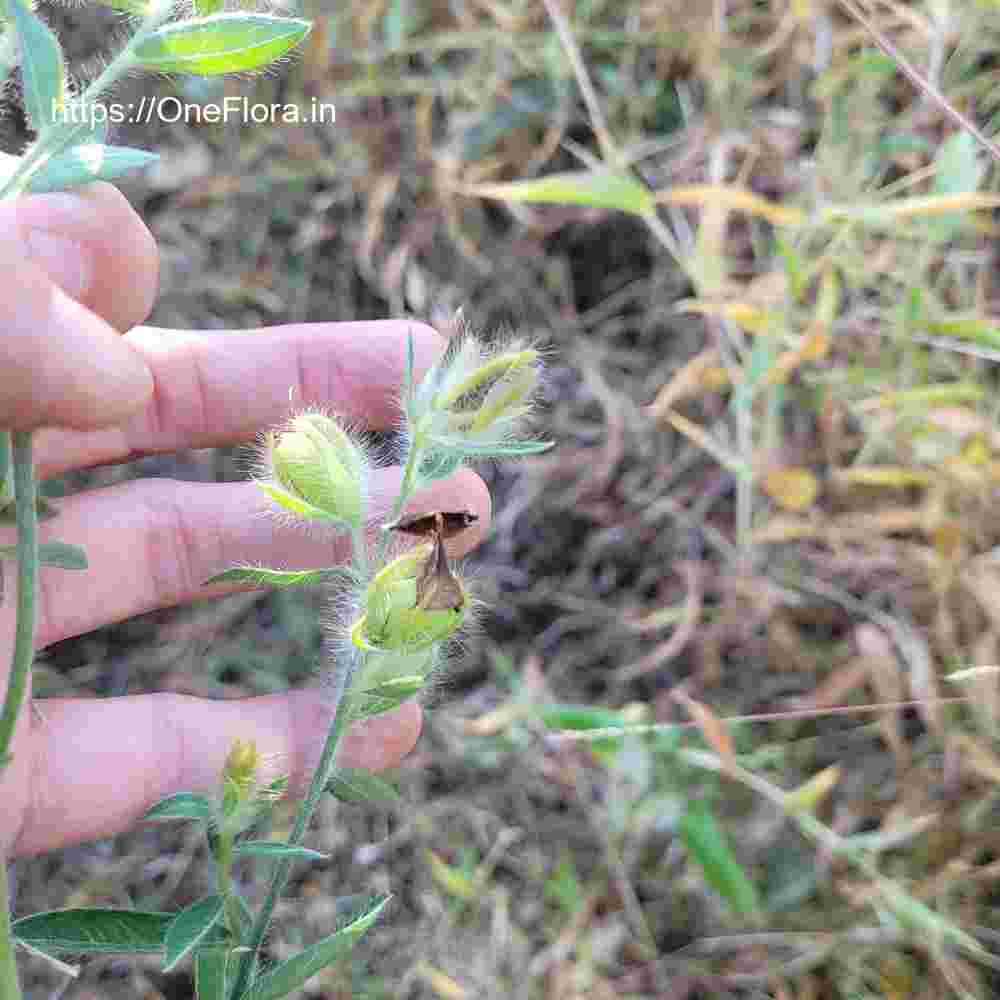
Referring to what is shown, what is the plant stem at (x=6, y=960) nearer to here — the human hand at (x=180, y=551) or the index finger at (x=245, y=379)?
the human hand at (x=180, y=551)

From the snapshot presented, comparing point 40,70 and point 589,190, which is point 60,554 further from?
point 589,190


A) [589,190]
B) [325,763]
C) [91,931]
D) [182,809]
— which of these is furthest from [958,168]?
[91,931]

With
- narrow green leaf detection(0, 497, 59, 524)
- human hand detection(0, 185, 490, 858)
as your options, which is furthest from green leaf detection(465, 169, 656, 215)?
narrow green leaf detection(0, 497, 59, 524)

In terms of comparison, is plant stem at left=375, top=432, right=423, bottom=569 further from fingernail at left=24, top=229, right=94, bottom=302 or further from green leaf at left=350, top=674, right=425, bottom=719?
fingernail at left=24, top=229, right=94, bottom=302

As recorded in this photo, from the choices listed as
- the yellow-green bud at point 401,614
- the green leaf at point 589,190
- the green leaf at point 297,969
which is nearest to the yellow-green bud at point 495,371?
the yellow-green bud at point 401,614

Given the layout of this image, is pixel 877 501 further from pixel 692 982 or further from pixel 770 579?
pixel 692 982
